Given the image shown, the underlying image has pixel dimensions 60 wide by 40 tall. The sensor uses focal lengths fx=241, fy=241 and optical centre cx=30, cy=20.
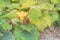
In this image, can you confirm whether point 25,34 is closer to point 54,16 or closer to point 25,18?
point 25,18

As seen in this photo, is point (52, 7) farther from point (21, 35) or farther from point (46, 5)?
point (21, 35)

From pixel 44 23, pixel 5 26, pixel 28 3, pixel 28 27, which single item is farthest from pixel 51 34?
pixel 5 26

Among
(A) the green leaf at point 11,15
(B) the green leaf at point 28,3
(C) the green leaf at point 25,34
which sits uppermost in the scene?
(B) the green leaf at point 28,3

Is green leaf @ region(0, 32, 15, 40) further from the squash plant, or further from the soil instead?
the soil

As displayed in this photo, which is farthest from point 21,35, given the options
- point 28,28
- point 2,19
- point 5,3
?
point 5,3

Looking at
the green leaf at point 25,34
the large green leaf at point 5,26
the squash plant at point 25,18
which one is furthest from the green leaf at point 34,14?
the large green leaf at point 5,26

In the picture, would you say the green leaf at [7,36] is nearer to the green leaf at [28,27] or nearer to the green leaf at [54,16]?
the green leaf at [28,27]

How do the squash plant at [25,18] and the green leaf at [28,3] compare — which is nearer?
the squash plant at [25,18]

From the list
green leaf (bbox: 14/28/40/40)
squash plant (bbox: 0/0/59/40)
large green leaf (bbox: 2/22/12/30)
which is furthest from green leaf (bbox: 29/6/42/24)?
large green leaf (bbox: 2/22/12/30)
